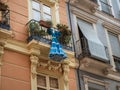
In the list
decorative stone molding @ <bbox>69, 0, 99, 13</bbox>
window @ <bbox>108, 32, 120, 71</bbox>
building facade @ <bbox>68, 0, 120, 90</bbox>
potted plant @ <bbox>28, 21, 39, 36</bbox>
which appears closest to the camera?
potted plant @ <bbox>28, 21, 39, 36</bbox>

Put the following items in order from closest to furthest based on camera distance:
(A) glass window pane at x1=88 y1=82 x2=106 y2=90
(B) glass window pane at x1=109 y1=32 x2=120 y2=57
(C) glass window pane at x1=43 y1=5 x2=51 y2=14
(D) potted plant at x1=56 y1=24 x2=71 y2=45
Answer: (D) potted plant at x1=56 y1=24 x2=71 y2=45 < (A) glass window pane at x1=88 y1=82 x2=106 y2=90 < (C) glass window pane at x1=43 y1=5 x2=51 y2=14 < (B) glass window pane at x1=109 y1=32 x2=120 y2=57

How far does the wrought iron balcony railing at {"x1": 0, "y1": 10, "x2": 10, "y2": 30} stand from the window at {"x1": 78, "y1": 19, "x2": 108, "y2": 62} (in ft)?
12.0

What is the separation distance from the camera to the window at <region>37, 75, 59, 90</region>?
442 inches

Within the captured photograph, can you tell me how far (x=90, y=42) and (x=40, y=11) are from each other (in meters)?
2.55

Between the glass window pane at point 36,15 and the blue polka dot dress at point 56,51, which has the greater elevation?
the glass window pane at point 36,15

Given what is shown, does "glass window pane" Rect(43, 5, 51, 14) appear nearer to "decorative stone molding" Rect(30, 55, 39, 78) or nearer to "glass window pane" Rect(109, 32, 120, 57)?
"decorative stone molding" Rect(30, 55, 39, 78)

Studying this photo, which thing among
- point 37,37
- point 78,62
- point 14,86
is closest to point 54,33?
point 37,37

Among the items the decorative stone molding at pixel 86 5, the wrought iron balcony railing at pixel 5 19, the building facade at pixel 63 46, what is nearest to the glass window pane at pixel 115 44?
the building facade at pixel 63 46

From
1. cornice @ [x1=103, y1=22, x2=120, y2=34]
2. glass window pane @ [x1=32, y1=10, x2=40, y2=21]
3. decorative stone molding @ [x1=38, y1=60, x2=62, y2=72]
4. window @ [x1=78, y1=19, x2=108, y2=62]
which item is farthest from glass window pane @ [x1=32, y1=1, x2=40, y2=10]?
cornice @ [x1=103, y1=22, x2=120, y2=34]

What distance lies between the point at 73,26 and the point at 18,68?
422cm

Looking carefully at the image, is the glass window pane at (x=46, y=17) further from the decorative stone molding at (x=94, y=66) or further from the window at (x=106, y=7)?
the window at (x=106, y=7)

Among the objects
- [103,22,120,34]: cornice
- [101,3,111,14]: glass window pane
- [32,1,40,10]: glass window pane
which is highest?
[101,3,111,14]: glass window pane

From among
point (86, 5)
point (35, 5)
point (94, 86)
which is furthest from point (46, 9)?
point (94, 86)

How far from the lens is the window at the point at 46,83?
36.9 feet
